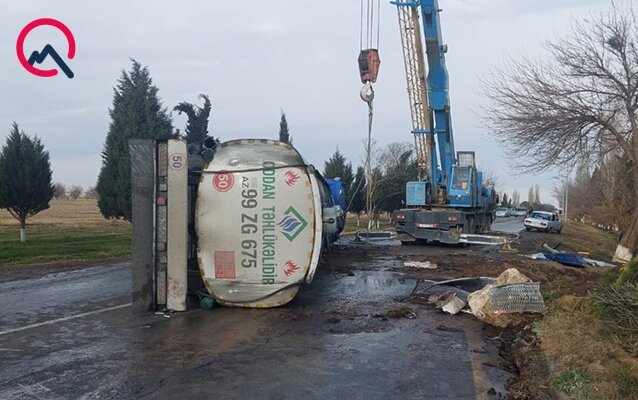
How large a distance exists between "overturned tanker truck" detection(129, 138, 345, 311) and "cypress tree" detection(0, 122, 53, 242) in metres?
16.4

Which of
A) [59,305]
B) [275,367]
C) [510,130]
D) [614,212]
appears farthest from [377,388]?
[614,212]

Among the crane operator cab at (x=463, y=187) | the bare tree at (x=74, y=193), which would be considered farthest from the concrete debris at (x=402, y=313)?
the bare tree at (x=74, y=193)

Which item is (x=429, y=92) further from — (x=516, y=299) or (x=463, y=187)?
(x=516, y=299)

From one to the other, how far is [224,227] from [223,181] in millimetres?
623

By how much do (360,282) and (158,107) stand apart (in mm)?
17025

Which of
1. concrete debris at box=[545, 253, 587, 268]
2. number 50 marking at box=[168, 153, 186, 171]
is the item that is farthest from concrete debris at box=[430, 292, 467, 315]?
concrete debris at box=[545, 253, 587, 268]

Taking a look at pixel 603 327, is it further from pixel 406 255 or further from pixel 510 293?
pixel 406 255

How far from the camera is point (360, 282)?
11602 mm

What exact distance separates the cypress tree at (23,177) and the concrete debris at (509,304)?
19042 mm

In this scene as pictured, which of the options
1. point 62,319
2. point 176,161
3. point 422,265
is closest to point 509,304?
point 176,161

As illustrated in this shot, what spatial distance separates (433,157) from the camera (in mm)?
22156

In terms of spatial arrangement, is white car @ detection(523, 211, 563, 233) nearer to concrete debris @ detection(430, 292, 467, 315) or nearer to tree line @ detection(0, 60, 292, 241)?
tree line @ detection(0, 60, 292, 241)

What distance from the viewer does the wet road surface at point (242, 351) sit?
5207mm

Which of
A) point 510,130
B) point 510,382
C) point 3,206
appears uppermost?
point 510,130
